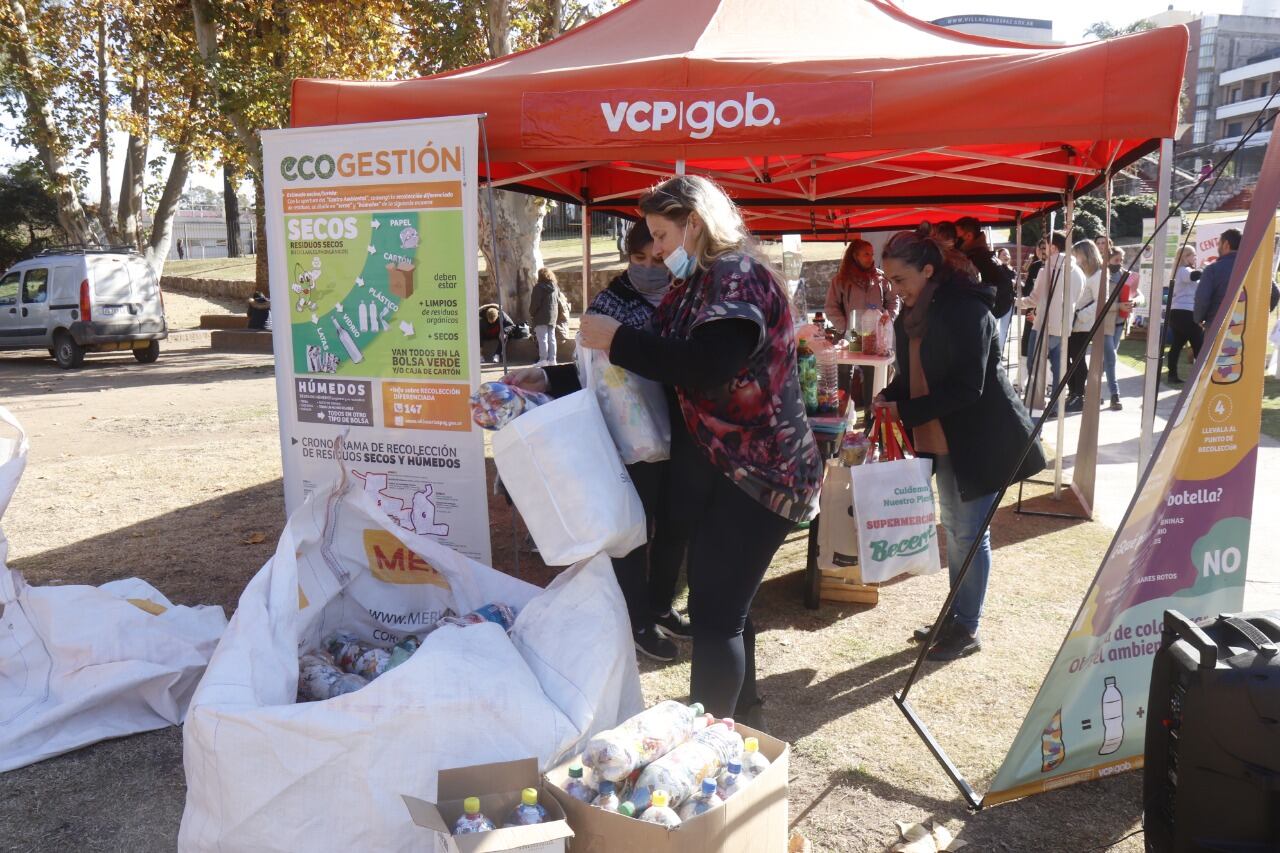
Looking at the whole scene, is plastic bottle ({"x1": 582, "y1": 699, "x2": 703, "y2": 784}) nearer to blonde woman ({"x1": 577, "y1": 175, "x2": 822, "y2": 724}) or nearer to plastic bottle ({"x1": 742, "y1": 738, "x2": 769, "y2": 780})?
plastic bottle ({"x1": 742, "y1": 738, "x2": 769, "y2": 780})

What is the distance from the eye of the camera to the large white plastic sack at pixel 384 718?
2.14m

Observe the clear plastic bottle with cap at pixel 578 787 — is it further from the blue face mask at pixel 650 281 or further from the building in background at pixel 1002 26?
the building in background at pixel 1002 26

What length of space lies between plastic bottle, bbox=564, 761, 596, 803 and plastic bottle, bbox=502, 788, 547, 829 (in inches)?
3.2

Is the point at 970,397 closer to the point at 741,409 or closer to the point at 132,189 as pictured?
the point at 741,409

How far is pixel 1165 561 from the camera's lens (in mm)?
2578

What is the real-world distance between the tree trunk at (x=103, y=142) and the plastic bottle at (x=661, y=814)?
20887mm

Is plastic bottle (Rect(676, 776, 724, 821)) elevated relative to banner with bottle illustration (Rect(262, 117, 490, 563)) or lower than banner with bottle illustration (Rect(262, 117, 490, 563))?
lower

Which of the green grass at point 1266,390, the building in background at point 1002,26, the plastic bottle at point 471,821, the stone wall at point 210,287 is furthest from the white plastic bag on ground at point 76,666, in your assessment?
the building in background at point 1002,26

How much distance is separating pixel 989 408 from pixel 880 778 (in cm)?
138

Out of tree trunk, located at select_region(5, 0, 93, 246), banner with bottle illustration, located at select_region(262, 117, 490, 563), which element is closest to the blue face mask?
banner with bottle illustration, located at select_region(262, 117, 490, 563)

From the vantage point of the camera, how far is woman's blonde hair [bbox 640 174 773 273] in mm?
2379

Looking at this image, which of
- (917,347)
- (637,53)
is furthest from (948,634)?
(637,53)

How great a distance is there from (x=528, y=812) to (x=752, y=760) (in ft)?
1.73

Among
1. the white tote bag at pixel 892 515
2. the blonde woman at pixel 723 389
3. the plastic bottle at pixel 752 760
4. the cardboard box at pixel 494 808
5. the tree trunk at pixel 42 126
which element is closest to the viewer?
the cardboard box at pixel 494 808
